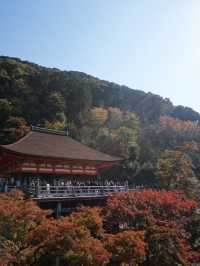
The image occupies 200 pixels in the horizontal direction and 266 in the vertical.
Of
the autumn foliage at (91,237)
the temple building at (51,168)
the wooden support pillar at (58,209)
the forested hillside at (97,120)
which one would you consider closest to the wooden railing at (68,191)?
the temple building at (51,168)

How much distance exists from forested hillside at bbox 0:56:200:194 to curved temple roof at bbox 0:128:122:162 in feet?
40.4

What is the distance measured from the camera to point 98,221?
1512 cm

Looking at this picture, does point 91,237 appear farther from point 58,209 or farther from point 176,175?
point 176,175

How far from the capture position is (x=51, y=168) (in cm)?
2427

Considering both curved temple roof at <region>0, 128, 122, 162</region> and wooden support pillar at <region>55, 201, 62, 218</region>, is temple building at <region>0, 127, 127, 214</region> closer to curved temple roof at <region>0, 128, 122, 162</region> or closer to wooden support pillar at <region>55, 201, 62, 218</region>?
curved temple roof at <region>0, 128, 122, 162</region>

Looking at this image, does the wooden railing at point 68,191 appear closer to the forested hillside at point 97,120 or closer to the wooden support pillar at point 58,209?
the wooden support pillar at point 58,209

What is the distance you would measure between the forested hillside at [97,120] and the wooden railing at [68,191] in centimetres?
1463

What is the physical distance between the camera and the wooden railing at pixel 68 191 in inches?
728

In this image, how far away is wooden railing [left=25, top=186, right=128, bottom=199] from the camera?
18495 mm

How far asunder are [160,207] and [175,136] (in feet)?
133

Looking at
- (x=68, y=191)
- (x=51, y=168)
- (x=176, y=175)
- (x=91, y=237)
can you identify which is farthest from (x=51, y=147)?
(x=176, y=175)

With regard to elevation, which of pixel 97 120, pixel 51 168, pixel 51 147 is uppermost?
pixel 97 120

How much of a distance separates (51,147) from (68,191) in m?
5.90

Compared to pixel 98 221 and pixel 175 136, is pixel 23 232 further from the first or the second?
pixel 175 136
